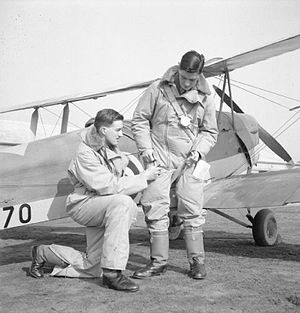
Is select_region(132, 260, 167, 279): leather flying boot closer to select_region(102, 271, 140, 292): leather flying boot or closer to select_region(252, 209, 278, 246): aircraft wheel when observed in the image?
select_region(102, 271, 140, 292): leather flying boot

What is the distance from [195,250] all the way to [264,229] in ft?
7.73

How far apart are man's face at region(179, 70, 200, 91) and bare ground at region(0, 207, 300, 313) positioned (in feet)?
5.72

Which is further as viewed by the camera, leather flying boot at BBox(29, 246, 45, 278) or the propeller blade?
the propeller blade

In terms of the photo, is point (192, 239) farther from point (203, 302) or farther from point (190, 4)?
point (190, 4)

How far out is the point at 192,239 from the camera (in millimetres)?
4383

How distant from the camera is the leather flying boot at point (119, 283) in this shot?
3.68 metres

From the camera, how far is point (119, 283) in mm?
3711

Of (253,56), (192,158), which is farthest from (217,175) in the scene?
(192,158)

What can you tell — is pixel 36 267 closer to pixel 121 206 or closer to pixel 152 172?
pixel 121 206

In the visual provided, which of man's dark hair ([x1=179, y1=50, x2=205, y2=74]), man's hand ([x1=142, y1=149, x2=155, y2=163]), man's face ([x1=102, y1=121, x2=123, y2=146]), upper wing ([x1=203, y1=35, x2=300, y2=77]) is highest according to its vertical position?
upper wing ([x1=203, y1=35, x2=300, y2=77])

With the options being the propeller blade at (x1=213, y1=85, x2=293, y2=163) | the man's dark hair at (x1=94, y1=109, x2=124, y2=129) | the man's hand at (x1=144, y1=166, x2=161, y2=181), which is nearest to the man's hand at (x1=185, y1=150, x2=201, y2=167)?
the man's hand at (x1=144, y1=166, x2=161, y2=181)

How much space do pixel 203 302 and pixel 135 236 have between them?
14.5ft

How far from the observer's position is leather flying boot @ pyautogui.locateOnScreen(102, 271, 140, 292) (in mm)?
3676

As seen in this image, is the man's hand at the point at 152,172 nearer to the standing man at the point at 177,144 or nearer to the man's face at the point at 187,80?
the standing man at the point at 177,144
